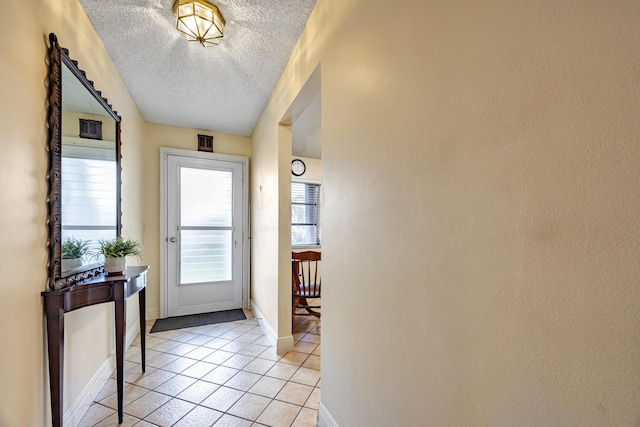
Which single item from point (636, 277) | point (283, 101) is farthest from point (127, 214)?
point (636, 277)

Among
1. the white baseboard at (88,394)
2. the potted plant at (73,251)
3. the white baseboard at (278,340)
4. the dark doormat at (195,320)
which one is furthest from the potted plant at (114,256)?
the dark doormat at (195,320)

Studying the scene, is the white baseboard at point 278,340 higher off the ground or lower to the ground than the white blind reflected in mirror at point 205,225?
lower

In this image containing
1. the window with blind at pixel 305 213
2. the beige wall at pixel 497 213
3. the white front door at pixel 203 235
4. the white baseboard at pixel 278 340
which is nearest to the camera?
the beige wall at pixel 497 213

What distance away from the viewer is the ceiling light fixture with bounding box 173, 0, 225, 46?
1.55m

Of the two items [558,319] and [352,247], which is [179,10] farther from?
[558,319]

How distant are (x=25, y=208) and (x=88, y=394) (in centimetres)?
132

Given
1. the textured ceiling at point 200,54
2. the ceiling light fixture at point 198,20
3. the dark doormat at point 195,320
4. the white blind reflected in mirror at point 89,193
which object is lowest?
the dark doormat at point 195,320

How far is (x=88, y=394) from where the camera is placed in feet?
5.64

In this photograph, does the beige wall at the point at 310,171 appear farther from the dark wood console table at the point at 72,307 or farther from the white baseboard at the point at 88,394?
the white baseboard at the point at 88,394

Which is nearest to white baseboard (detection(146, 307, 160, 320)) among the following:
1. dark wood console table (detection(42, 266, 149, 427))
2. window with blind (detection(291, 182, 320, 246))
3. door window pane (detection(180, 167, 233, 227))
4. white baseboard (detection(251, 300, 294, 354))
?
door window pane (detection(180, 167, 233, 227))

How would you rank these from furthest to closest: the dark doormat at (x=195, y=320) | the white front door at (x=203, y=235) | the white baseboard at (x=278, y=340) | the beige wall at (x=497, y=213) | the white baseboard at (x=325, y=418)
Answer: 1. the white front door at (x=203, y=235)
2. the dark doormat at (x=195, y=320)
3. the white baseboard at (x=278, y=340)
4. the white baseboard at (x=325, y=418)
5. the beige wall at (x=497, y=213)

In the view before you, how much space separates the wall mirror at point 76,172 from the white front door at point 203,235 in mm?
1394

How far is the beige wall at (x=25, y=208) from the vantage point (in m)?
1.04

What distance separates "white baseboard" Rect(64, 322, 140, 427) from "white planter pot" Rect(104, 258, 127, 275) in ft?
2.42
